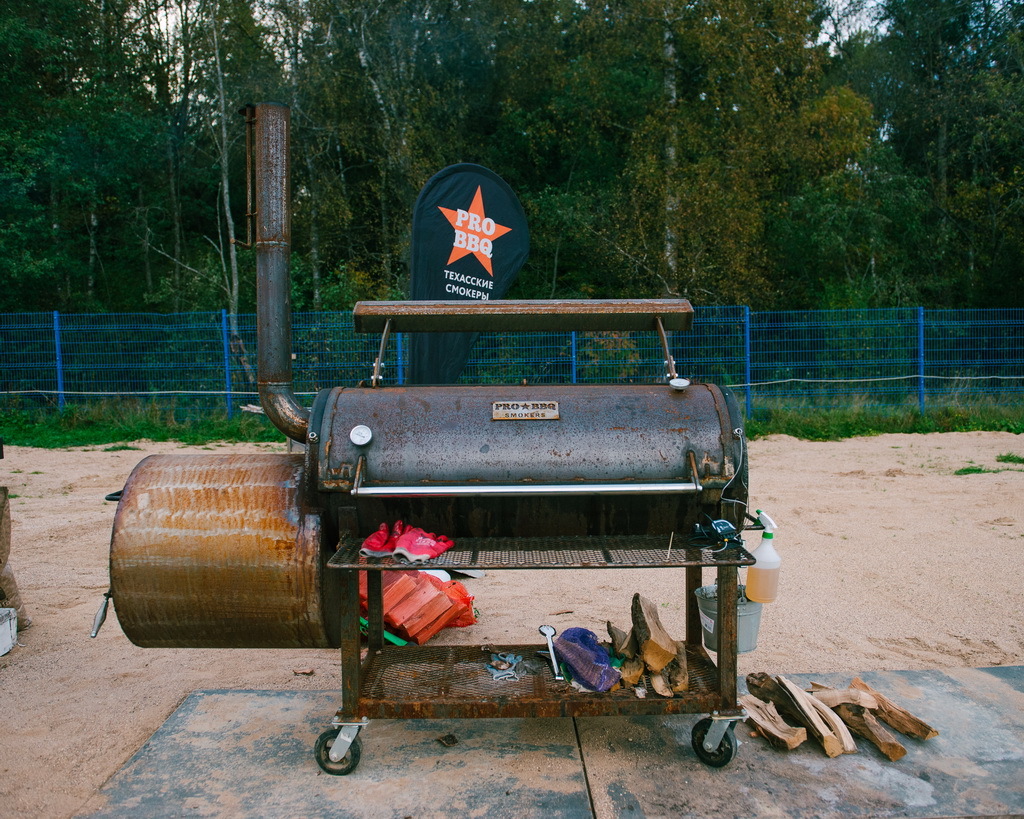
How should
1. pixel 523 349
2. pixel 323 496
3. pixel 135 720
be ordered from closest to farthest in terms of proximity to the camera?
pixel 323 496 < pixel 135 720 < pixel 523 349

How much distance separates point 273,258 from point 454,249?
6.74 ft

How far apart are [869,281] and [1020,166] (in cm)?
400

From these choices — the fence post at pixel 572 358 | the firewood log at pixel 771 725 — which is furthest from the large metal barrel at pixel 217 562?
the fence post at pixel 572 358

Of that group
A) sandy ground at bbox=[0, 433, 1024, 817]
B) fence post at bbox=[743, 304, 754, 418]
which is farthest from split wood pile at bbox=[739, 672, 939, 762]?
fence post at bbox=[743, 304, 754, 418]

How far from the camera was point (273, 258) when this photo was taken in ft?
10.8

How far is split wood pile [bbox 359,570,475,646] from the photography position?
13.3 feet

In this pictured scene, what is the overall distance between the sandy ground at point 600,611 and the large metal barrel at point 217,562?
0.66 m

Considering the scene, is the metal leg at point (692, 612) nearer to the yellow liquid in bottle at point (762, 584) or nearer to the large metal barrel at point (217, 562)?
the yellow liquid in bottle at point (762, 584)

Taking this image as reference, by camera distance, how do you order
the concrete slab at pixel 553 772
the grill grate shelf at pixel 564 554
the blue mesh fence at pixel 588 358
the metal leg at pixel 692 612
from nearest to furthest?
the grill grate shelf at pixel 564 554 → the concrete slab at pixel 553 772 → the metal leg at pixel 692 612 → the blue mesh fence at pixel 588 358

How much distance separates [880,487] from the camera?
7.88 m

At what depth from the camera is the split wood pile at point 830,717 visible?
291 centimetres

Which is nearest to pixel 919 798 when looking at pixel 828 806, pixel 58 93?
pixel 828 806

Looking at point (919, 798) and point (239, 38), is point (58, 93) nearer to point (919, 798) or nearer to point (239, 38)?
point (239, 38)

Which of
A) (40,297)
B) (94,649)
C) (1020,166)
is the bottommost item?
(94,649)
